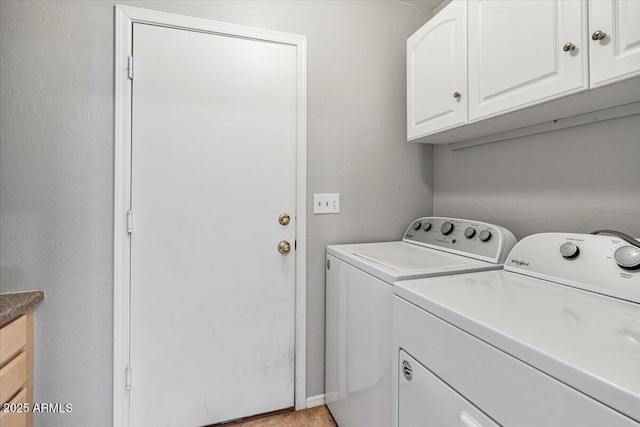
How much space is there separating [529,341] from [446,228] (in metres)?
1.06

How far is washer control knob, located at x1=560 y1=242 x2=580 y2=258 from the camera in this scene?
1.00 m

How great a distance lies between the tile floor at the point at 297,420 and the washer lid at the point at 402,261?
909mm

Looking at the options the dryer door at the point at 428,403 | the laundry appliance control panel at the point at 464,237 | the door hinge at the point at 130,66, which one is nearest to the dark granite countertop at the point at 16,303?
the door hinge at the point at 130,66

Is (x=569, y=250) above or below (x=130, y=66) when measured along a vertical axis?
below

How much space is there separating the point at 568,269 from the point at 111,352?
193cm

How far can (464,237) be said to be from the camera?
57.6 inches

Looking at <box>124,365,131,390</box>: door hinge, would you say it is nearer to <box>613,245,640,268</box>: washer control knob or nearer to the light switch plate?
the light switch plate

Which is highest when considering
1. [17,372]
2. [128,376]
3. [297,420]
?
[17,372]

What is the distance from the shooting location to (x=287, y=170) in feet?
5.50

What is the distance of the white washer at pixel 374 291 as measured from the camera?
113 centimetres

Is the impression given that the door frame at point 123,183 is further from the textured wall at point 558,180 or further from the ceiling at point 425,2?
the textured wall at point 558,180

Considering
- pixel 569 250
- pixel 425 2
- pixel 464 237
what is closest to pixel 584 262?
pixel 569 250

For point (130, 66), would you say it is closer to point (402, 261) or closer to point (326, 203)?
point (326, 203)

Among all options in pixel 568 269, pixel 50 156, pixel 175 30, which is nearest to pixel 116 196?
pixel 50 156
